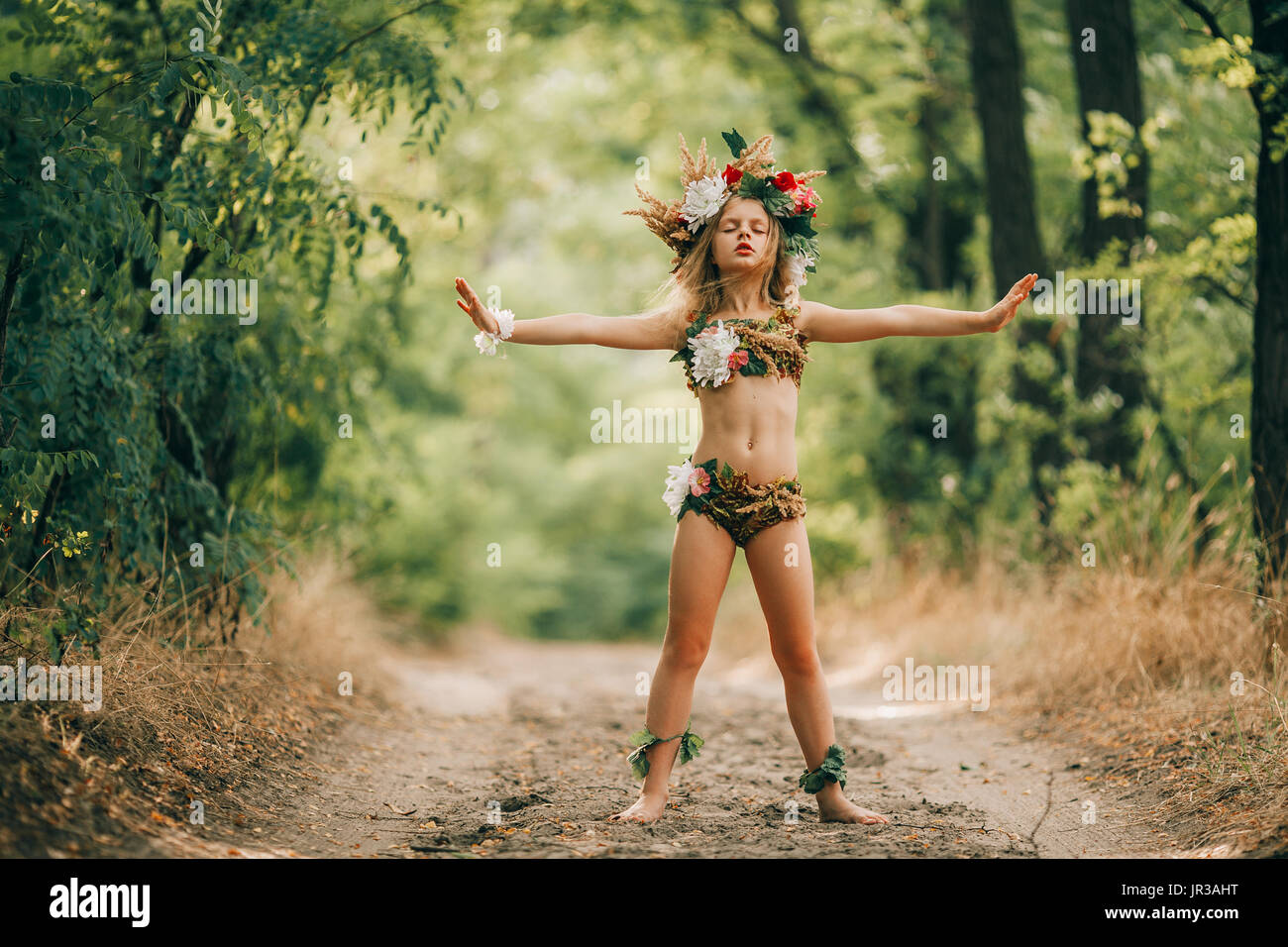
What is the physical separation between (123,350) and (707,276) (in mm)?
2675

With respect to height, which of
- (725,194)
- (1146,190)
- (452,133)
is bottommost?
(725,194)

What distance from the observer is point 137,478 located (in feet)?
15.1

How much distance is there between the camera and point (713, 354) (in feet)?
13.0

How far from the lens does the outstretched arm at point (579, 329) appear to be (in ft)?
12.7

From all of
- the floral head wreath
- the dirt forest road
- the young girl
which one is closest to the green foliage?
the dirt forest road

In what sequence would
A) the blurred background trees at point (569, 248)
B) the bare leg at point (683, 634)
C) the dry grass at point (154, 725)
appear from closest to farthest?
the dry grass at point (154, 725) < the bare leg at point (683, 634) < the blurred background trees at point (569, 248)

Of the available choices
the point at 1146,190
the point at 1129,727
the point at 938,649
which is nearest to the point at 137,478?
the point at 1129,727

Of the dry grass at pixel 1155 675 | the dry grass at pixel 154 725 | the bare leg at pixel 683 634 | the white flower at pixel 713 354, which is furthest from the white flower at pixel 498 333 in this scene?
the dry grass at pixel 1155 675

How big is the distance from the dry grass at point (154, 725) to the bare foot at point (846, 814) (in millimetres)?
2313

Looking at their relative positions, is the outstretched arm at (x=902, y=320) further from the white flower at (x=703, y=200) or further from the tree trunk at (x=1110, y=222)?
the tree trunk at (x=1110, y=222)

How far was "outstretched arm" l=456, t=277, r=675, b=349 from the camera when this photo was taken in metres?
3.87
